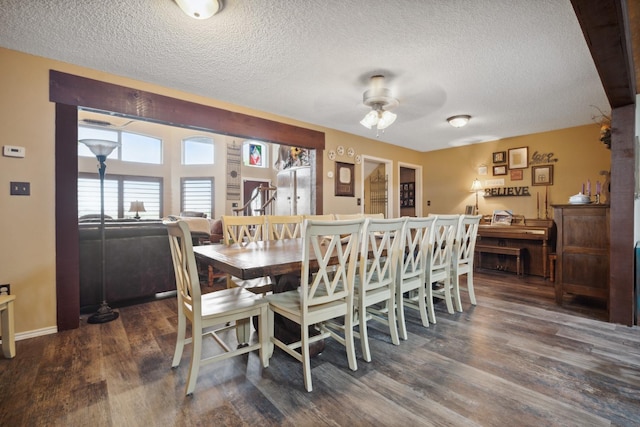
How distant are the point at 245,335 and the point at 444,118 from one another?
3.89 meters

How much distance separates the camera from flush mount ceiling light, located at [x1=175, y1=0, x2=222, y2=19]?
1.78 m

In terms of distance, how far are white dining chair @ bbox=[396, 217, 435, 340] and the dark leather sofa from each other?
262 centimetres

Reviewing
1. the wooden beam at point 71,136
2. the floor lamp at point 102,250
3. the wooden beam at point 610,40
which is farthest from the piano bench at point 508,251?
the floor lamp at point 102,250

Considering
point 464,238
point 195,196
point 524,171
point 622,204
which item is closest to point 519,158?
point 524,171

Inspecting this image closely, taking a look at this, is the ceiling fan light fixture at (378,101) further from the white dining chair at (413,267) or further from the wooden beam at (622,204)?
the wooden beam at (622,204)

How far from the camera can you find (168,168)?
8.66 meters

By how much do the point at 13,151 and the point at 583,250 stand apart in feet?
17.3

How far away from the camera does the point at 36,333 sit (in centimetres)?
240

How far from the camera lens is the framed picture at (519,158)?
5145mm

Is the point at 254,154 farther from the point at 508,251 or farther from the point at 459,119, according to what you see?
the point at 508,251

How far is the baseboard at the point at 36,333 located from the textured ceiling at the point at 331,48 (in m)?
2.32

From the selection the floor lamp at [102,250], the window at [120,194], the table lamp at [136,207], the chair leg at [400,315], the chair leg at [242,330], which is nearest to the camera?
the chair leg at [242,330]

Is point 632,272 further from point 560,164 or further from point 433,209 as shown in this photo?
point 433,209

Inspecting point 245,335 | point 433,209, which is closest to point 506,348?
point 245,335
